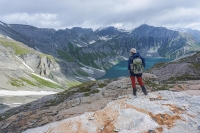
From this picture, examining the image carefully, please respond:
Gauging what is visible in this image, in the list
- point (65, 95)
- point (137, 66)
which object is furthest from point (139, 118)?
point (65, 95)

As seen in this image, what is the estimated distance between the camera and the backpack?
60.4 feet

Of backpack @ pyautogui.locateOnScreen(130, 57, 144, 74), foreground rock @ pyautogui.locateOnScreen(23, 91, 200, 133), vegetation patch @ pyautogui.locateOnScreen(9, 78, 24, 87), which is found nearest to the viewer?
foreground rock @ pyautogui.locateOnScreen(23, 91, 200, 133)

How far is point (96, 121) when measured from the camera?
1520 cm

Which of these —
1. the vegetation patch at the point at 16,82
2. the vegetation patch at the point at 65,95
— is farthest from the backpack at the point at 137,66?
the vegetation patch at the point at 16,82

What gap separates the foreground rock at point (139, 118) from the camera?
13674 mm

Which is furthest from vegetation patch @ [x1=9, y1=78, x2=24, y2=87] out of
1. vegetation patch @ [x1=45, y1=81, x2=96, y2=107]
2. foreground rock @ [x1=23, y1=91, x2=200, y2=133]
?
foreground rock @ [x1=23, y1=91, x2=200, y2=133]

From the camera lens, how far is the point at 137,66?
1862 centimetres

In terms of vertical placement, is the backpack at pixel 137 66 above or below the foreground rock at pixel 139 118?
above

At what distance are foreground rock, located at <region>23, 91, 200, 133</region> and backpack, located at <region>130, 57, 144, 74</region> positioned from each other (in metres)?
2.79

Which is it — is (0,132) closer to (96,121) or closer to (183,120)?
(96,121)

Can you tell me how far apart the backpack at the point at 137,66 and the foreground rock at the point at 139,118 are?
2790 mm

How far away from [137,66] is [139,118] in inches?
218

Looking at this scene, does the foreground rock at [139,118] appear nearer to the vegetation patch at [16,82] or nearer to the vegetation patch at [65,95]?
the vegetation patch at [65,95]

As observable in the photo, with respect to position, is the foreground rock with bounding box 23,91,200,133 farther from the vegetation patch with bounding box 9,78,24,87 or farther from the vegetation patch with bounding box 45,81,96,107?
the vegetation patch with bounding box 9,78,24,87
